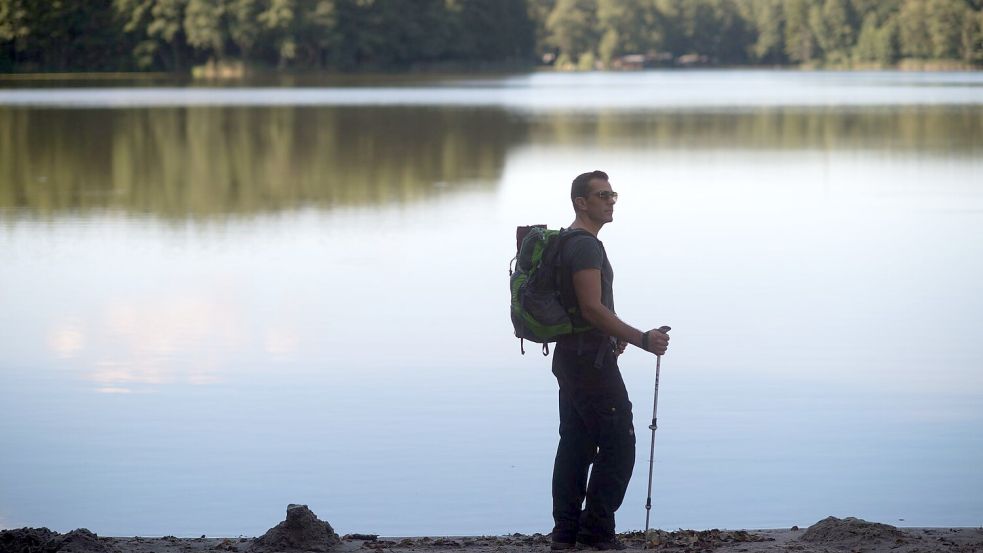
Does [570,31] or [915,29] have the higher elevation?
[915,29]

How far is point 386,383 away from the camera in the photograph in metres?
8.70

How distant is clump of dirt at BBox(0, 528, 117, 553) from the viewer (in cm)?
496

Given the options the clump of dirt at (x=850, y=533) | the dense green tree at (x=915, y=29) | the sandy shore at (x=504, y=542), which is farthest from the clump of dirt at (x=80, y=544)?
the dense green tree at (x=915, y=29)

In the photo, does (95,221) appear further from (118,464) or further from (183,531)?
(183,531)

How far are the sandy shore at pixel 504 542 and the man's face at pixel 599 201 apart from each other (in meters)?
1.13

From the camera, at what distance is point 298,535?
5.18 m

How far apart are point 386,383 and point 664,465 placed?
91.7 inches

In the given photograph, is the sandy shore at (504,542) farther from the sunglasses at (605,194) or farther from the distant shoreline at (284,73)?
the distant shoreline at (284,73)

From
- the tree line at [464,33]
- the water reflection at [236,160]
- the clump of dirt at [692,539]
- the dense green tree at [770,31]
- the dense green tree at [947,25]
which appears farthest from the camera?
the dense green tree at [770,31]

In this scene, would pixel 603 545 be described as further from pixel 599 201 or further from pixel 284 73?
pixel 284 73

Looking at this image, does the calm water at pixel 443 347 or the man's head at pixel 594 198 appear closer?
the man's head at pixel 594 198

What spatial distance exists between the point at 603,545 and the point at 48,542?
1.88 meters

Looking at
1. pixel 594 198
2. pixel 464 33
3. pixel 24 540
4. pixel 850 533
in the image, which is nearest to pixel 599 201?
pixel 594 198

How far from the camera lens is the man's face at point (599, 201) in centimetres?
517
